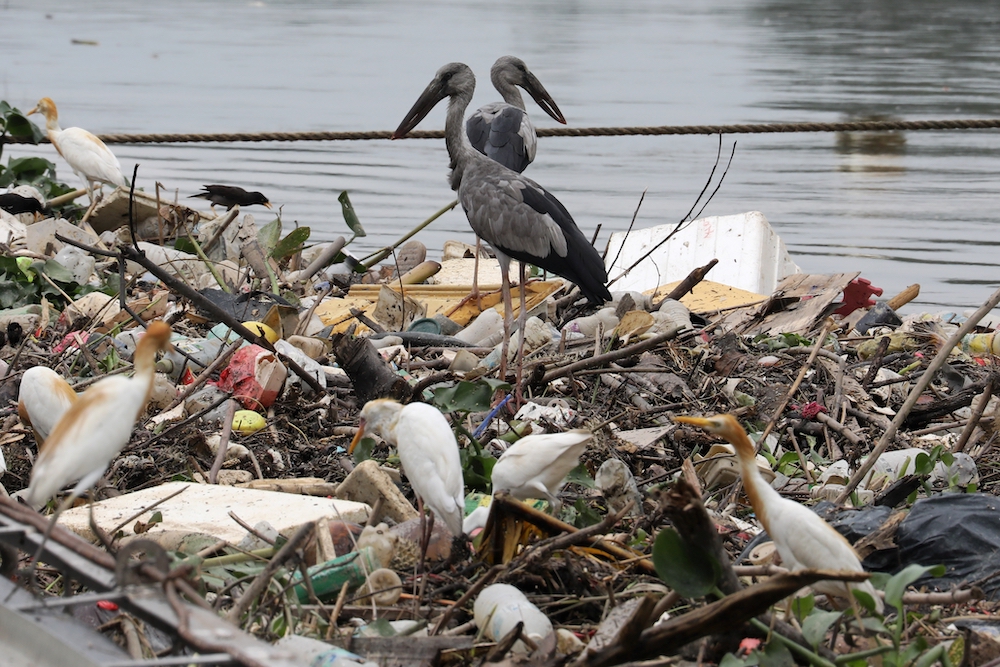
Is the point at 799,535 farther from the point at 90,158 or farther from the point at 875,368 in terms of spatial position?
the point at 90,158

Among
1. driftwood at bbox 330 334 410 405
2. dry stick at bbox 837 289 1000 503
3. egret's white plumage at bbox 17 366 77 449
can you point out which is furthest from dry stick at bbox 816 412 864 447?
egret's white plumage at bbox 17 366 77 449

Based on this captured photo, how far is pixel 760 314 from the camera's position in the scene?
480 cm

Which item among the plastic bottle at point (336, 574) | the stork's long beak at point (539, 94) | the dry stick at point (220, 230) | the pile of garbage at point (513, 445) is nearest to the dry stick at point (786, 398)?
the pile of garbage at point (513, 445)

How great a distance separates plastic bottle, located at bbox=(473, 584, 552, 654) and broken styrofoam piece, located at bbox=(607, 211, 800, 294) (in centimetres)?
363

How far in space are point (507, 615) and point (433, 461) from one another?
0.49 metres

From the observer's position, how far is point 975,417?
10.3 ft

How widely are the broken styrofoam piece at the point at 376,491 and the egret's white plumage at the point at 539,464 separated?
357mm

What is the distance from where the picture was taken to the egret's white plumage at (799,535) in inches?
85.0

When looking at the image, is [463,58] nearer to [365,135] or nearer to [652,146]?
[652,146]

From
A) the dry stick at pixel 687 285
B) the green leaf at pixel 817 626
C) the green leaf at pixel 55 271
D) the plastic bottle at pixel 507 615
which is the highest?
the green leaf at pixel 817 626

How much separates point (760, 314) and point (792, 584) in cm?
306

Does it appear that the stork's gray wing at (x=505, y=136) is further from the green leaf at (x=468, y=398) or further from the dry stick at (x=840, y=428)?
the green leaf at (x=468, y=398)

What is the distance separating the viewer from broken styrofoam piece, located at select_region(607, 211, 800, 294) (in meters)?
5.82

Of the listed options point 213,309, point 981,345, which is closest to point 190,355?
point 213,309
